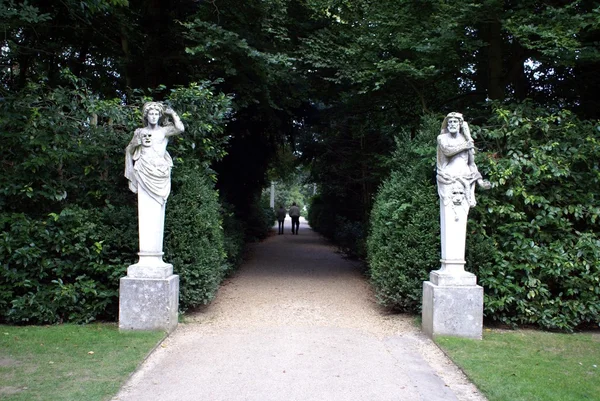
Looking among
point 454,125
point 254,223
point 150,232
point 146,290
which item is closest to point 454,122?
point 454,125

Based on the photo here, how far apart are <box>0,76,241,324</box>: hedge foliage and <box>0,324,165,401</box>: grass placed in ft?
1.60

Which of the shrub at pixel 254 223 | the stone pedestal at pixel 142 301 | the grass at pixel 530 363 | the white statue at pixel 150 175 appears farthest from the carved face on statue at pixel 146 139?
the shrub at pixel 254 223

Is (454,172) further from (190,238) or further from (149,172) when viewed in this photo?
(149,172)

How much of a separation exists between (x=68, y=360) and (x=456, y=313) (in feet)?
16.2

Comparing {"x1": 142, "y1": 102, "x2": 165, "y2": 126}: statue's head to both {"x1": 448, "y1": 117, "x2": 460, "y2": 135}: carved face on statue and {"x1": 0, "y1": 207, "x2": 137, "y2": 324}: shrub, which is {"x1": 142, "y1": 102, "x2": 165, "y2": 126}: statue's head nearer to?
{"x1": 0, "y1": 207, "x2": 137, "y2": 324}: shrub

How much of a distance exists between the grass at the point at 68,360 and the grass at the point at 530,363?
3.69 metres

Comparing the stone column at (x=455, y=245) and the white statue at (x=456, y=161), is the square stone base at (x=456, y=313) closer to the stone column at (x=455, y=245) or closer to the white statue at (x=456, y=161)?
the stone column at (x=455, y=245)

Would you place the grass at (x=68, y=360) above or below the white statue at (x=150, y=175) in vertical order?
below

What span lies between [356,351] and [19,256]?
16.5 feet

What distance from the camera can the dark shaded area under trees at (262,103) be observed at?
7.40m

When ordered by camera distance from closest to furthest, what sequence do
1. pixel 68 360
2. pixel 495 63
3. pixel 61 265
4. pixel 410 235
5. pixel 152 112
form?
pixel 68 360 < pixel 152 112 < pixel 61 265 < pixel 410 235 < pixel 495 63

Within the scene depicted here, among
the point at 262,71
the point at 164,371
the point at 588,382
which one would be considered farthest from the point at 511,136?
the point at 164,371

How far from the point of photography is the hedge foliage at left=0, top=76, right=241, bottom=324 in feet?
23.7

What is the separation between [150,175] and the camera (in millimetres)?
6883
